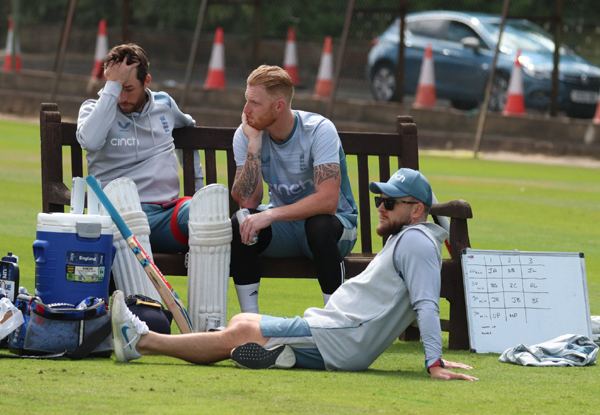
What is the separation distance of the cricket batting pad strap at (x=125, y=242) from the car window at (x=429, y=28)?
14194 millimetres

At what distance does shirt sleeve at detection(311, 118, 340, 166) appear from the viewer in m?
5.30

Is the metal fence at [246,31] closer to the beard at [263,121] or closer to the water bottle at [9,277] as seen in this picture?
the beard at [263,121]

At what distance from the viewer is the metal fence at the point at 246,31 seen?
18.7 meters

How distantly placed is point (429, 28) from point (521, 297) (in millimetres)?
14117

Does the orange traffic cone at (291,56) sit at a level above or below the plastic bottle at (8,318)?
above

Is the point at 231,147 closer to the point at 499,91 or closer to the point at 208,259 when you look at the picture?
the point at 208,259

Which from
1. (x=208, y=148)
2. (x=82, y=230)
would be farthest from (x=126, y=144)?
(x=82, y=230)

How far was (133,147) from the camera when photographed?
18.9 feet

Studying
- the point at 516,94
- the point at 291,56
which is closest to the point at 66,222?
the point at 516,94

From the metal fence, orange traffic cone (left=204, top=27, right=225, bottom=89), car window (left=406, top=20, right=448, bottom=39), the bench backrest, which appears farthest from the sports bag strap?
orange traffic cone (left=204, top=27, right=225, bottom=89)

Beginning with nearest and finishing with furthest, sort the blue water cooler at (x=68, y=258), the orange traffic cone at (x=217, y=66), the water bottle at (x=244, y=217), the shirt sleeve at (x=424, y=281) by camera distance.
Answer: the shirt sleeve at (x=424, y=281)
the blue water cooler at (x=68, y=258)
the water bottle at (x=244, y=217)
the orange traffic cone at (x=217, y=66)

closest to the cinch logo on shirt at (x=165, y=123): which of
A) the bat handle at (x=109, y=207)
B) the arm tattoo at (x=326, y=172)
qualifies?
the bat handle at (x=109, y=207)

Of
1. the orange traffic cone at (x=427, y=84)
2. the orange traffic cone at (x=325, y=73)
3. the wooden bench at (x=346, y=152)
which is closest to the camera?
the wooden bench at (x=346, y=152)

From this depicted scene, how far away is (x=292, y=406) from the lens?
379cm
